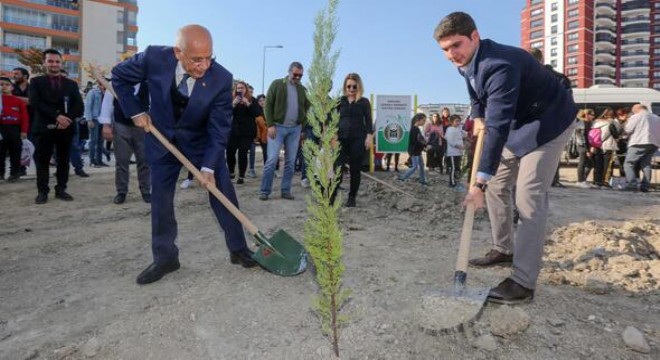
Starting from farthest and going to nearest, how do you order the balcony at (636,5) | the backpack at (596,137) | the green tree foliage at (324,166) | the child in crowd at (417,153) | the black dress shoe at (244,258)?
the balcony at (636,5) → the backpack at (596,137) → the child in crowd at (417,153) → the black dress shoe at (244,258) → the green tree foliage at (324,166)

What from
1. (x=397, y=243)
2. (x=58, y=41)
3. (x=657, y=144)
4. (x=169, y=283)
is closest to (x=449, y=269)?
(x=397, y=243)

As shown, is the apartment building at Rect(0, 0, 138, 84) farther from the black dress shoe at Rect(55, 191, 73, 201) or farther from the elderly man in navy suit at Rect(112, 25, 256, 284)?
the elderly man in navy suit at Rect(112, 25, 256, 284)

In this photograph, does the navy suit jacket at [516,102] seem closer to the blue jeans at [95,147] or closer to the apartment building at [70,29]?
the blue jeans at [95,147]

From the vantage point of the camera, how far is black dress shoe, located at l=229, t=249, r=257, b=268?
3260 mm

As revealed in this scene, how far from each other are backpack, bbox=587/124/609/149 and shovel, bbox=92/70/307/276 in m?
8.64

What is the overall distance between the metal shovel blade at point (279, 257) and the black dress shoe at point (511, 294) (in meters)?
1.29

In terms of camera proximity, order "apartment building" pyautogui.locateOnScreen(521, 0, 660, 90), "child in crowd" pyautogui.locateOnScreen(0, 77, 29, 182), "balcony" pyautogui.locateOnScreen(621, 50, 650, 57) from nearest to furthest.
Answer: "child in crowd" pyautogui.locateOnScreen(0, 77, 29, 182), "apartment building" pyautogui.locateOnScreen(521, 0, 660, 90), "balcony" pyautogui.locateOnScreen(621, 50, 650, 57)

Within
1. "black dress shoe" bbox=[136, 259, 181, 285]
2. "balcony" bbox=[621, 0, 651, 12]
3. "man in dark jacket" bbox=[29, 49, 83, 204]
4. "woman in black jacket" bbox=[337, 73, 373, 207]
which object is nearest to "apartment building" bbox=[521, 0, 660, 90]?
"balcony" bbox=[621, 0, 651, 12]

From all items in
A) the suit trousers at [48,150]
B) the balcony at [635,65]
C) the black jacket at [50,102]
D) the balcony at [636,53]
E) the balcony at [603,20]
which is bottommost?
the suit trousers at [48,150]

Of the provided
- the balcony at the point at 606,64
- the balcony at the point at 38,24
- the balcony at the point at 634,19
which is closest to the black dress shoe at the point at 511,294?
the balcony at the point at 38,24

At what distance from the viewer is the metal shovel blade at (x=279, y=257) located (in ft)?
10.1

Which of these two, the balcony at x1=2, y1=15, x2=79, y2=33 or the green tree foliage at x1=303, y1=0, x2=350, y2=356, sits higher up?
the balcony at x1=2, y1=15, x2=79, y2=33

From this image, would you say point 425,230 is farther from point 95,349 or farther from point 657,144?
point 657,144

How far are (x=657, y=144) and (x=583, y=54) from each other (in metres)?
83.0
